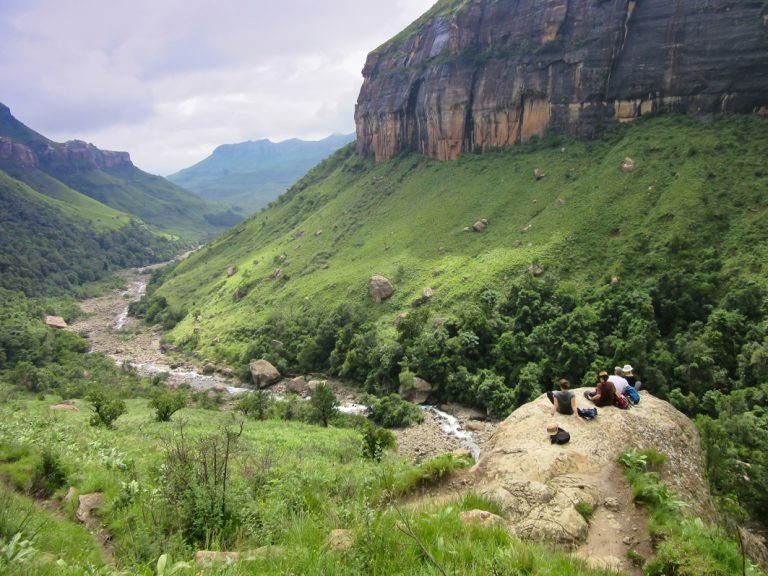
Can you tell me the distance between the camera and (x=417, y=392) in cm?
4091

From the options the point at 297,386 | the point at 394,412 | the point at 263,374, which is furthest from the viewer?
the point at 263,374

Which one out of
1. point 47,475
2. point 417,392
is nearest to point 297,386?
point 417,392

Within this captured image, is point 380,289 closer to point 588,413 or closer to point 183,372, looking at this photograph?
point 183,372

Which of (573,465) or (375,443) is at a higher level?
(573,465)

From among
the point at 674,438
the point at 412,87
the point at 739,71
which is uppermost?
the point at 412,87

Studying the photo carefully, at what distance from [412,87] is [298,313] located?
51.1 meters

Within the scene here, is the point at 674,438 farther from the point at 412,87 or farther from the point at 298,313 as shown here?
the point at 412,87

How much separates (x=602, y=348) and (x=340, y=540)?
35.9 m

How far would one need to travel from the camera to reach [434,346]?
4209 centimetres

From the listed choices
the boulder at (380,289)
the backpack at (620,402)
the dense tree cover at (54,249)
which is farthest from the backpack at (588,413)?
the dense tree cover at (54,249)

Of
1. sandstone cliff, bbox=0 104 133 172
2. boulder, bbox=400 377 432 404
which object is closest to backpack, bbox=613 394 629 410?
boulder, bbox=400 377 432 404

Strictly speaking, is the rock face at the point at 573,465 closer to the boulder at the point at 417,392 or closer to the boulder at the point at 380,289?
the boulder at the point at 417,392

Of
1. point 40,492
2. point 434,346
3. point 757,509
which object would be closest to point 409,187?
point 434,346

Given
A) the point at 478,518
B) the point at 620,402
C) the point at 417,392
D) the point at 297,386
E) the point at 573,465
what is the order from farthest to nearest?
the point at 297,386 < the point at 417,392 < the point at 620,402 < the point at 573,465 < the point at 478,518
